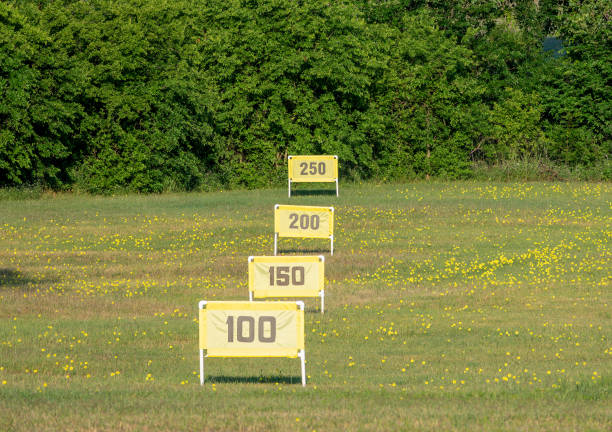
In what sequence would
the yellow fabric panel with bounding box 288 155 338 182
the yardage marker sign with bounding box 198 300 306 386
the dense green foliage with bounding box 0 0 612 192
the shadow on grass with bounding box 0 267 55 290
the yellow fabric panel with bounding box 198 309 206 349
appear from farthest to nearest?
the dense green foliage with bounding box 0 0 612 192
the yellow fabric panel with bounding box 288 155 338 182
the shadow on grass with bounding box 0 267 55 290
the yellow fabric panel with bounding box 198 309 206 349
the yardage marker sign with bounding box 198 300 306 386

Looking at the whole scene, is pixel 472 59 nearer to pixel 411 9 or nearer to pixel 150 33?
pixel 411 9

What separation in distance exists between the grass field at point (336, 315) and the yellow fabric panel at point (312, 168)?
0.98 m

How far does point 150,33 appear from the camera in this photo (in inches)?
1788

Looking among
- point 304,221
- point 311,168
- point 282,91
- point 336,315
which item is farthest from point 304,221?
point 282,91

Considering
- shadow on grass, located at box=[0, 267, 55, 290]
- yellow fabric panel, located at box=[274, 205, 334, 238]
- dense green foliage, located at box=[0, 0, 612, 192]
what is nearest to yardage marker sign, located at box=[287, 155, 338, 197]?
dense green foliage, located at box=[0, 0, 612, 192]

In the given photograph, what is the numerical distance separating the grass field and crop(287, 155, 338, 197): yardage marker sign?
38.4 inches

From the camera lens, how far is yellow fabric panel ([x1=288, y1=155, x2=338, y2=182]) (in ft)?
137

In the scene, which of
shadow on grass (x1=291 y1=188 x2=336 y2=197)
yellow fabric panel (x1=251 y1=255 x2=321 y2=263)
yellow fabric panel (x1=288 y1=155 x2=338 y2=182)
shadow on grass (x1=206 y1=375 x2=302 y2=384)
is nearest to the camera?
shadow on grass (x1=206 y1=375 x2=302 y2=384)

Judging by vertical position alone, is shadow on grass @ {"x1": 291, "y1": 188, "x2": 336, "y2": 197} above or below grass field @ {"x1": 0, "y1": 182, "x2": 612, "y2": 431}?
below

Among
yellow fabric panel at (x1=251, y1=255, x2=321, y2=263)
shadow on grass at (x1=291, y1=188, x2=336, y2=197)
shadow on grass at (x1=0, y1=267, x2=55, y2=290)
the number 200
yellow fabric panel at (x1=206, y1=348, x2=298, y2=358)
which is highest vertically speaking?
yellow fabric panel at (x1=206, y1=348, x2=298, y2=358)

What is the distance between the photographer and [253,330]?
12.7 m

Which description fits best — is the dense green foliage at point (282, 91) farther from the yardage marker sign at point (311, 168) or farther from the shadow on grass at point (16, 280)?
the shadow on grass at point (16, 280)

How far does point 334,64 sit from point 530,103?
12344 millimetres

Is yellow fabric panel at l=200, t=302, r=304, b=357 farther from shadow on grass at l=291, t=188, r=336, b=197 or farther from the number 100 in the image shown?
shadow on grass at l=291, t=188, r=336, b=197
